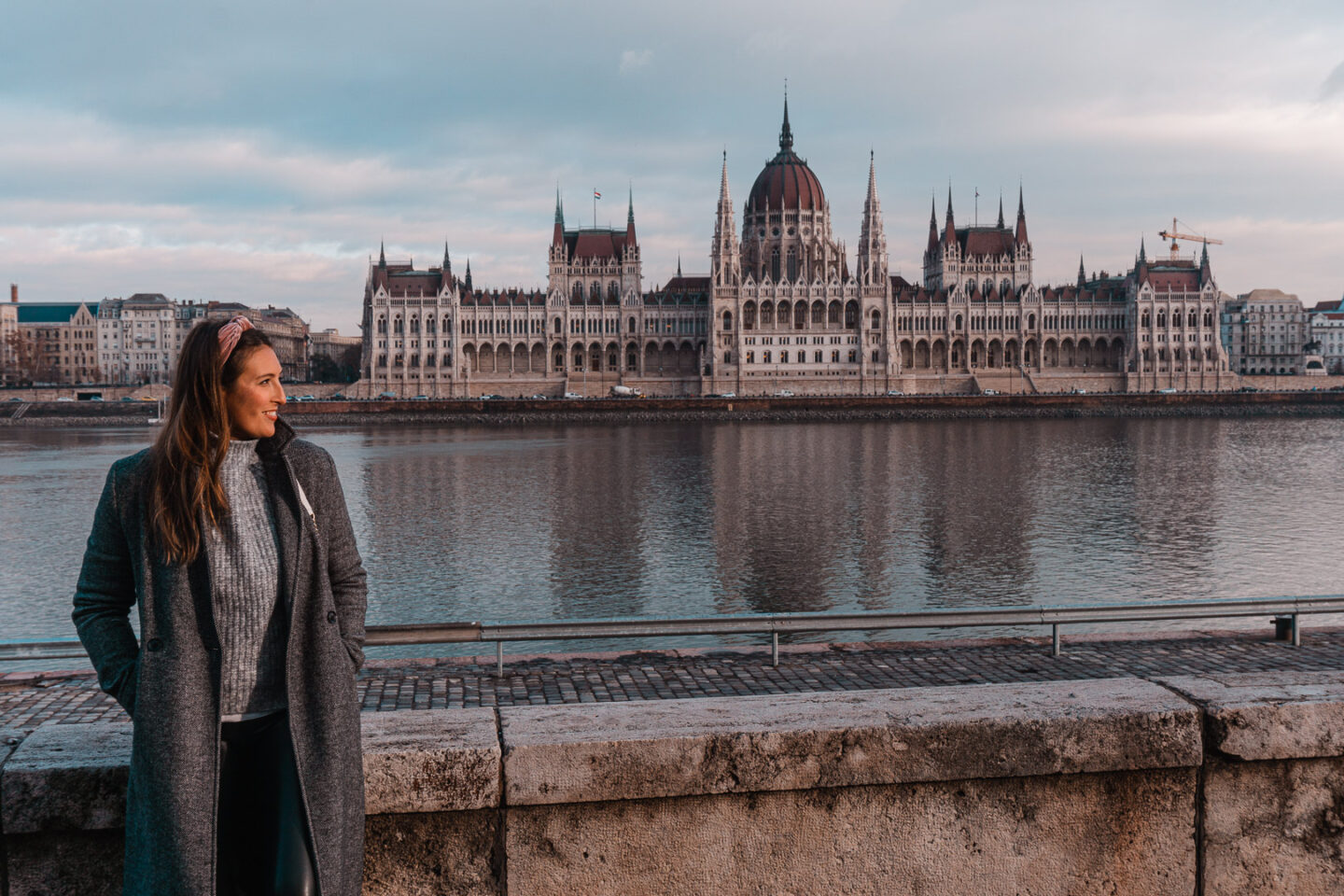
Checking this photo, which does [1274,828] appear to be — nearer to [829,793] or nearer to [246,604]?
[829,793]

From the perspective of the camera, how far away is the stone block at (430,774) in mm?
2865

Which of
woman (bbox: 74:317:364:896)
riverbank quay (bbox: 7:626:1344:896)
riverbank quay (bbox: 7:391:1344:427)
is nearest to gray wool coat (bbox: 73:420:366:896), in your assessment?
woman (bbox: 74:317:364:896)

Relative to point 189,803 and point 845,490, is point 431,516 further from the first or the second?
point 189,803

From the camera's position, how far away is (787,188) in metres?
117

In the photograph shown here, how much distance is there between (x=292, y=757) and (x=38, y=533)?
2758 centimetres

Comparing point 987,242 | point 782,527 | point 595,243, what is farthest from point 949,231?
point 782,527

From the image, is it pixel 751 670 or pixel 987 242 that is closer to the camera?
pixel 751 670

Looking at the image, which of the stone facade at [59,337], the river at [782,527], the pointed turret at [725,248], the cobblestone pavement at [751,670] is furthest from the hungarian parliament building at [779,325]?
the cobblestone pavement at [751,670]

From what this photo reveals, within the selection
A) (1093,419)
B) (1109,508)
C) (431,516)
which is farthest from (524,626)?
(1093,419)

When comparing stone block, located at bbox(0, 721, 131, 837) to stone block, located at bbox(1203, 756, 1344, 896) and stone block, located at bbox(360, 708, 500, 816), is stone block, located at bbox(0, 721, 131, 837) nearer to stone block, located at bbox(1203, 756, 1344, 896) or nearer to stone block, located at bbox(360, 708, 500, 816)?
stone block, located at bbox(360, 708, 500, 816)

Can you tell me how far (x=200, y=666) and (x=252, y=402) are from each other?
681 mm

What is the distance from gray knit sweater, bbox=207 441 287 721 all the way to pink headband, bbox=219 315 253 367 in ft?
0.87

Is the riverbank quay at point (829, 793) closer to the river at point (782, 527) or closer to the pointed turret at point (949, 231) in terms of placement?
the river at point (782, 527)

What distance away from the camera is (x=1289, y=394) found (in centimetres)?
9462
